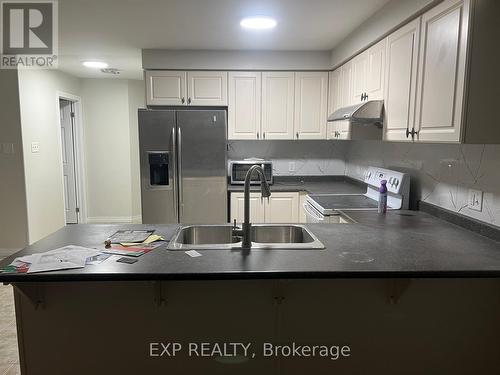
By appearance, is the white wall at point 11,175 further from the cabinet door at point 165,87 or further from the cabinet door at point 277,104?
the cabinet door at point 277,104

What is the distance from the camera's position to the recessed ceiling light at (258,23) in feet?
9.05

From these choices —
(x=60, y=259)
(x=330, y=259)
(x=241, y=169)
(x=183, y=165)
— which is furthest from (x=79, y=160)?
(x=330, y=259)

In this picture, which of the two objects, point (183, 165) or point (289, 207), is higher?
point (183, 165)

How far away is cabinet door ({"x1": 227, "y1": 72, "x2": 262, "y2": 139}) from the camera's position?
387 cm

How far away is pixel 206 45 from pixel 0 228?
312cm

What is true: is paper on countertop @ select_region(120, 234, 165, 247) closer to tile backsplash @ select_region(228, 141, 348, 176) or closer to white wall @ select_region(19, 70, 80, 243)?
tile backsplash @ select_region(228, 141, 348, 176)

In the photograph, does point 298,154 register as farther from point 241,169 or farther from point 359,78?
point 359,78

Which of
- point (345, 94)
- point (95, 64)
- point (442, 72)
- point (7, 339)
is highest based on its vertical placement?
point (95, 64)

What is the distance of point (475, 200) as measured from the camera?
2.07 meters

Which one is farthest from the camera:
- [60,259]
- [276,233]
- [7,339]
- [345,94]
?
[345,94]

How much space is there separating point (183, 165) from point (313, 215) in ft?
4.44

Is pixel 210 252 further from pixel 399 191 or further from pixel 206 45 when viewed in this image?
pixel 206 45

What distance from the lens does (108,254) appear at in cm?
171

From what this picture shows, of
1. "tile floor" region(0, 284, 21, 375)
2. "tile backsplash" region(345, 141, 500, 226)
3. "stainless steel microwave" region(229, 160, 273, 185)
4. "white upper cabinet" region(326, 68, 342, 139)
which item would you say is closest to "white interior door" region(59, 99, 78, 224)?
"tile floor" region(0, 284, 21, 375)
